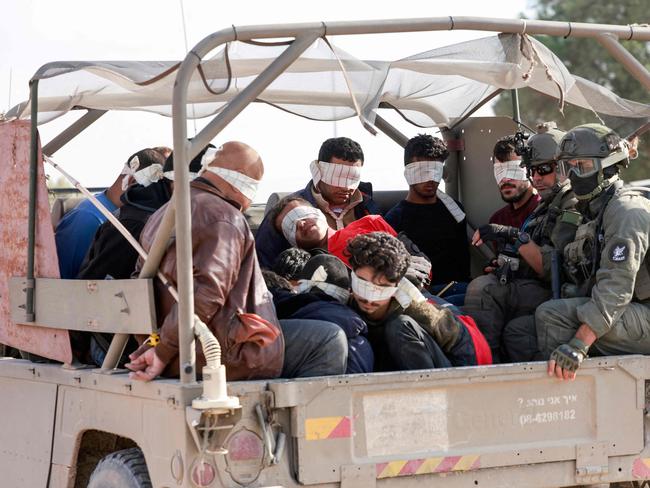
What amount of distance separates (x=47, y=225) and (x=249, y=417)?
1.65 m

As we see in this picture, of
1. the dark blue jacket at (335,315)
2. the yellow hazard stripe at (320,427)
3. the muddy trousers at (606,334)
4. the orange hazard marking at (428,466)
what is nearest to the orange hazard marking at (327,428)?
the yellow hazard stripe at (320,427)

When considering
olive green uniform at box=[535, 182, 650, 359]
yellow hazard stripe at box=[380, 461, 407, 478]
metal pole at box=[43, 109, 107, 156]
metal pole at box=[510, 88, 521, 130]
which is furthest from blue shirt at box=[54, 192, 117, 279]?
metal pole at box=[510, 88, 521, 130]

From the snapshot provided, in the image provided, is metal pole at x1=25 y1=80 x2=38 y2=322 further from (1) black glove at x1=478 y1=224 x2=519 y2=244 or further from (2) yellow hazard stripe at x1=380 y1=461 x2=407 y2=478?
(1) black glove at x1=478 y1=224 x2=519 y2=244

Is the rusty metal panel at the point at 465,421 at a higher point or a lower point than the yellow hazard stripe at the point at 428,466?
higher

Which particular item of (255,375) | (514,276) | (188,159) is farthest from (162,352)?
(514,276)

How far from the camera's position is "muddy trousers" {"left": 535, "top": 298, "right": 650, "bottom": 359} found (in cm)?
575

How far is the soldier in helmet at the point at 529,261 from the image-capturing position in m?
6.22

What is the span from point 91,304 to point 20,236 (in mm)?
718

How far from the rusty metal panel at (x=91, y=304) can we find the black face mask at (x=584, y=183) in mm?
2224

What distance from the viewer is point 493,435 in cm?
536

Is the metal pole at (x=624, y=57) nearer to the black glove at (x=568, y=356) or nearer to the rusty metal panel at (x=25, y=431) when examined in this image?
the black glove at (x=568, y=356)

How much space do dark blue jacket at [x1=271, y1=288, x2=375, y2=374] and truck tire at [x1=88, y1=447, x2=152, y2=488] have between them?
0.96 meters

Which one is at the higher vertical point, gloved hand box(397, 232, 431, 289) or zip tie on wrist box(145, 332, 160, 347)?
gloved hand box(397, 232, 431, 289)

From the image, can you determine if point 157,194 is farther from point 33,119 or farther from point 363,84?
point 363,84
